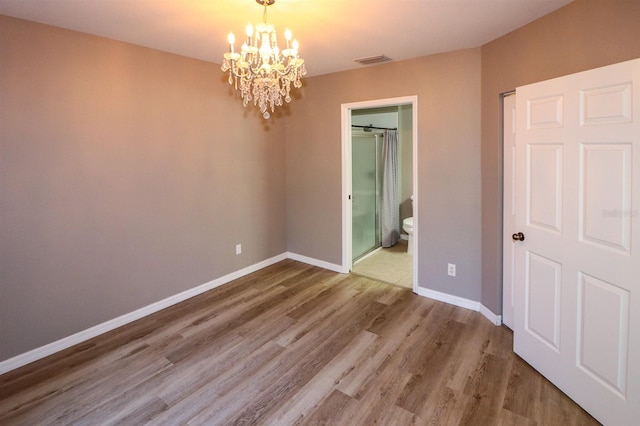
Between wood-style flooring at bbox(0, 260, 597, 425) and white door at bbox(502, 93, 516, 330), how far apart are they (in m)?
0.27

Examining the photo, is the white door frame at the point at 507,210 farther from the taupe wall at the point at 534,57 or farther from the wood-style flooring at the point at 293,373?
the wood-style flooring at the point at 293,373

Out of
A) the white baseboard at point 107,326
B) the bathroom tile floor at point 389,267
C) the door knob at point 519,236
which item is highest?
the door knob at point 519,236

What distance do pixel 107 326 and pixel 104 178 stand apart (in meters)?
1.30

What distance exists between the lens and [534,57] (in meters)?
2.48

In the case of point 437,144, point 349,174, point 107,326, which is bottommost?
point 107,326

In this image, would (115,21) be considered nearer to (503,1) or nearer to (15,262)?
(15,262)

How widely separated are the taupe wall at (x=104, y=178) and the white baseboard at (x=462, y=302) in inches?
89.6

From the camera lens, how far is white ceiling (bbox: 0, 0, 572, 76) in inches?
88.0

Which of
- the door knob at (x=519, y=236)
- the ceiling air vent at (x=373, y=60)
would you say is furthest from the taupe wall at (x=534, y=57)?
the ceiling air vent at (x=373, y=60)

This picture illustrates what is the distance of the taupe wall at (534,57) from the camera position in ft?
6.20

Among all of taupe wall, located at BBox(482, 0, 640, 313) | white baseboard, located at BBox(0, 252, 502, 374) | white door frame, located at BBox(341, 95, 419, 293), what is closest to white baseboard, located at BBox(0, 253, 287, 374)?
white baseboard, located at BBox(0, 252, 502, 374)

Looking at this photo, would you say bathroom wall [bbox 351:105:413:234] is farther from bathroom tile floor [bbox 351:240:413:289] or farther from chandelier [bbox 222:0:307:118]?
chandelier [bbox 222:0:307:118]

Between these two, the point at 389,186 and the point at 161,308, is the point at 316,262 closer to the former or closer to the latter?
the point at 389,186

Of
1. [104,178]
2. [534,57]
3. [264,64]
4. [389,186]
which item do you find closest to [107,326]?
[104,178]
